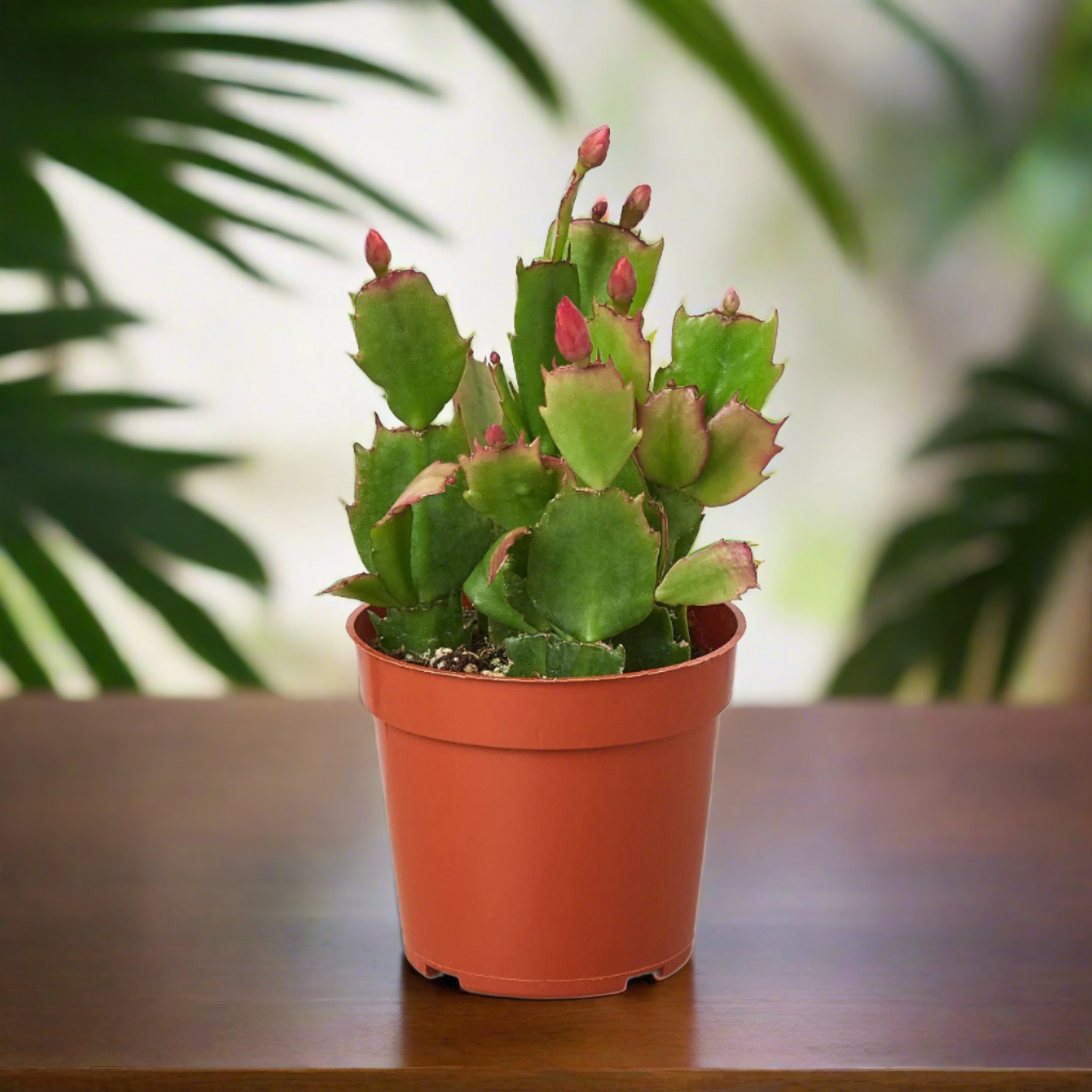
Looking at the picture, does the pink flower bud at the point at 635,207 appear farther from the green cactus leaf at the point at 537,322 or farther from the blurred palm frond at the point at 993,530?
the blurred palm frond at the point at 993,530

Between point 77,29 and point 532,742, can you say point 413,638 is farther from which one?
point 77,29

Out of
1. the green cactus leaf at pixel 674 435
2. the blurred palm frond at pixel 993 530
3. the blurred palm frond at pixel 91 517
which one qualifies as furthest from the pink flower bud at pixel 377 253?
the blurred palm frond at pixel 993 530

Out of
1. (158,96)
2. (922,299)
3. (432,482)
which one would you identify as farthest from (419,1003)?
(922,299)

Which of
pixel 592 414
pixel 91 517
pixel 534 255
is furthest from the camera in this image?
pixel 534 255

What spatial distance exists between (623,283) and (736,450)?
0.07 meters

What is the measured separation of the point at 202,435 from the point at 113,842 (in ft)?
3.77

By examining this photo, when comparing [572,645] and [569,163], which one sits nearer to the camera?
[572,645]

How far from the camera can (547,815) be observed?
0.51 meters

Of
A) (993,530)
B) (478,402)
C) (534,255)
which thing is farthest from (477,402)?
(993,530)

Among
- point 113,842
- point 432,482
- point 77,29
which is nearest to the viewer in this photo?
point 432,482

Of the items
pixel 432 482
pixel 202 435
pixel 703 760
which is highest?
pixel 432 482

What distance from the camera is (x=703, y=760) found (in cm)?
54

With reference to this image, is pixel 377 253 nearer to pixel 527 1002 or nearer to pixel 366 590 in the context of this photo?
pixel 366 590

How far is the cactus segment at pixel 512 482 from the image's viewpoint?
472 millimetres
